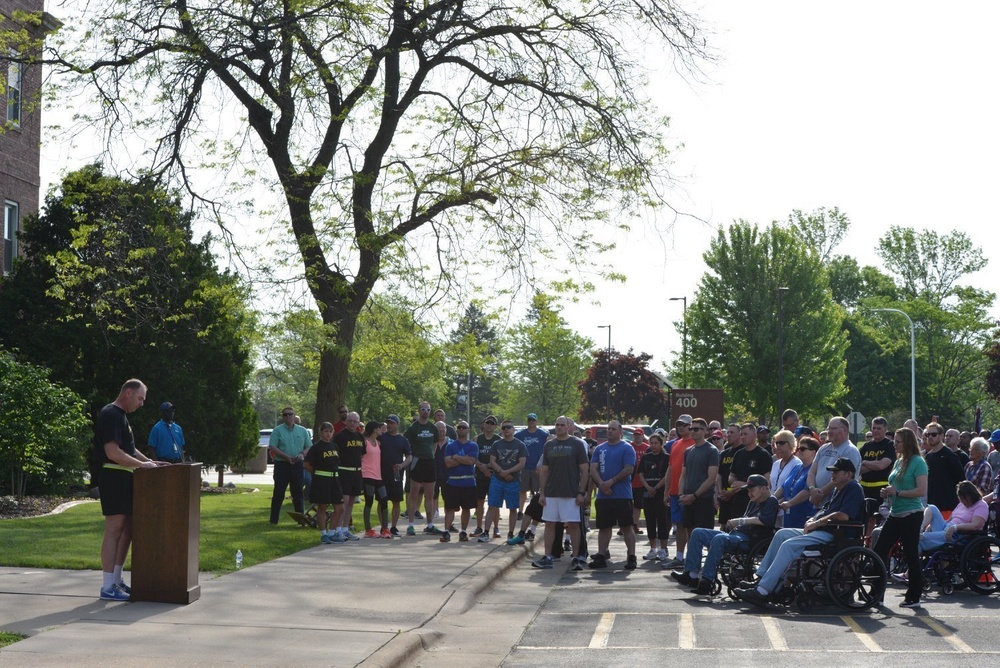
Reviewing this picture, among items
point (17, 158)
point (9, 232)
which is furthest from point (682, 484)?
point (17, 158)

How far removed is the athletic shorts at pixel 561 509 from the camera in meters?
14.9

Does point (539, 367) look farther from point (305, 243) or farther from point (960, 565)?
point (960, 565)

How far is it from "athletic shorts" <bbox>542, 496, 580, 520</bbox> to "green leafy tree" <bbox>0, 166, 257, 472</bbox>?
8897 mm

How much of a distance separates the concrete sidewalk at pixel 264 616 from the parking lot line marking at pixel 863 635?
2.94 metres

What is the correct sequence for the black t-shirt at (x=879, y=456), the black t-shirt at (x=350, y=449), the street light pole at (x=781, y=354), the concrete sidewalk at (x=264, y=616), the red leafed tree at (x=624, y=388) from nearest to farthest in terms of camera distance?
the concrete sidewalk at (x=264, y=616)
the black t-shirt at (x=879, y=456)
the black t-shirt at (x=350, y=449)
the street light pole at (x=781, y=354)
the red leafed tree at (x=624, y=388)

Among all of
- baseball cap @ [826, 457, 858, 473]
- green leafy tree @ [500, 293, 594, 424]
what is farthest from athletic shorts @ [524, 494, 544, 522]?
green leafy tree @ [500, 293, 594, 424]

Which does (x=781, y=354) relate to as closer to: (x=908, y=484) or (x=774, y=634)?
(x=908, y=484)

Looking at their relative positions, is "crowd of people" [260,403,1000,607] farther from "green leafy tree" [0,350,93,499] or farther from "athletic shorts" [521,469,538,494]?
"green leafy tree" [0,350,93,499]

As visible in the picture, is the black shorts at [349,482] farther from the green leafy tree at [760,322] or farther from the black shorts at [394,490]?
the green leafy tree at [760,322]

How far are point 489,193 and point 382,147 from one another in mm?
2539

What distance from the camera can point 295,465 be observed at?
58.3 feet

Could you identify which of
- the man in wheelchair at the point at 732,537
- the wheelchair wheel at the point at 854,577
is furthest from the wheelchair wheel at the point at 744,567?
the wheelchair wheel at the point at 854,577

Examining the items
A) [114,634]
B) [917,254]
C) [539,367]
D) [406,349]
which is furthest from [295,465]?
[917,254]

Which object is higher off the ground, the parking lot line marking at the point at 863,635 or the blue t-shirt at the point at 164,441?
the blue t-shirt at the point at 164,441
